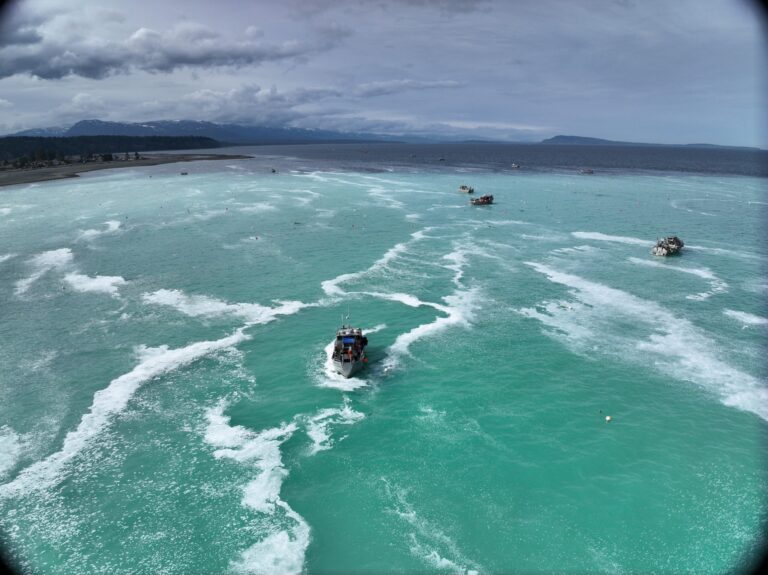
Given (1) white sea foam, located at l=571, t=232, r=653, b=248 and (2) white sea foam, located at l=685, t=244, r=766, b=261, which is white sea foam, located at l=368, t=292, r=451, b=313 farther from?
(2) white sea foam, located at l=685, t=244, r=766, b=261

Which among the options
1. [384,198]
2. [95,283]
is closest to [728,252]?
[384,198]

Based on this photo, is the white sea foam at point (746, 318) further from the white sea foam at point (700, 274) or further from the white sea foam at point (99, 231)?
the white sea foam at point (99, 231)

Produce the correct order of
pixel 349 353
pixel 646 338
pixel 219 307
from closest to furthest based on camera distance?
pixel 349 353 < pixel 646 338 < pixel 219 307

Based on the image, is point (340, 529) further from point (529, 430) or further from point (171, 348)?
point (171, 348)

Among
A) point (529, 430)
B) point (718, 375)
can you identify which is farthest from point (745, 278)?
point (529, 430)

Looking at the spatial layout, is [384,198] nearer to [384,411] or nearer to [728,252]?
[728,252]

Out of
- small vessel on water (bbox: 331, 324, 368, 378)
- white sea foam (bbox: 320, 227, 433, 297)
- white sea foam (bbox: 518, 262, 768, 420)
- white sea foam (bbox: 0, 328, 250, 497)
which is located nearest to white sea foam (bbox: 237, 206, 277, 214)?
white sea foam (bbox: 320, 227, 433, 297)
